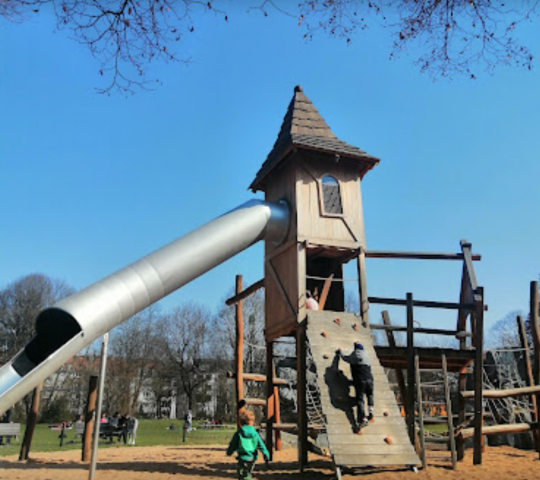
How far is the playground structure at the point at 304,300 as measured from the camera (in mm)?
7863

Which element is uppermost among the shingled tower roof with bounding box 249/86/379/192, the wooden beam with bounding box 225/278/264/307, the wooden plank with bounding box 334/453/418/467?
the shingled tower roof with bounding box 249/86/379/192

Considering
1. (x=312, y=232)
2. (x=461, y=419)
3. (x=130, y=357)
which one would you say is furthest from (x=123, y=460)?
(x=130, y=357)

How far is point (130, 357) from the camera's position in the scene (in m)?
51.4

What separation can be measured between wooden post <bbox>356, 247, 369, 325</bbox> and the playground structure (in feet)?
0.08

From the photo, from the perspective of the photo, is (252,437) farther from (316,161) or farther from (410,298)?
(316,161)

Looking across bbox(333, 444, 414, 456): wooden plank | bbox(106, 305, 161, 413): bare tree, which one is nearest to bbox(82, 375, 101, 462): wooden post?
bbox(333, 444, 414, 456): wooden plank

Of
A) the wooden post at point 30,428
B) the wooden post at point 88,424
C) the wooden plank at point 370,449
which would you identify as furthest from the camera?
the wooden post at point 30,428

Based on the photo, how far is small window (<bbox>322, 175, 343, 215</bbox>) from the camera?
1266cm

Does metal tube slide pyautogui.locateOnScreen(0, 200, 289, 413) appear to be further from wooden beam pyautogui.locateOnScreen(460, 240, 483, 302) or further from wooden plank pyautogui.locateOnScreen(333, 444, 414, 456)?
wooden beam pyautogui.locateOnScreen(460, 240, 483, 302)

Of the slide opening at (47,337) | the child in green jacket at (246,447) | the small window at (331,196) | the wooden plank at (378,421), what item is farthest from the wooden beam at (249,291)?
the slide opening at (47,337)

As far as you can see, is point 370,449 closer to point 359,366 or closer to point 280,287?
point 359,366

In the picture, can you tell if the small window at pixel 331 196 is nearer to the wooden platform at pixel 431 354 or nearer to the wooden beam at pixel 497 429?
the wooden platform at pixel 431 354

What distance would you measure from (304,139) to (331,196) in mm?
1561

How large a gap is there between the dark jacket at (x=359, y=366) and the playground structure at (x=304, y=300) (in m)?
0.34
